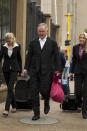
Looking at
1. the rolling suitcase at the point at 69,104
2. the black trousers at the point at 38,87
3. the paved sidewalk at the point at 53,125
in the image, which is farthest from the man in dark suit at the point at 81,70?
the black trousers at the point at 38,87

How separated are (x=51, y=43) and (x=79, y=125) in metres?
1.74

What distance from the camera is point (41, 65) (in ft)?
22.6

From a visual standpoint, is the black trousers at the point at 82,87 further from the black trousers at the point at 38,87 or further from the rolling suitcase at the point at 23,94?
the rolling suitcase at the point at 23,94

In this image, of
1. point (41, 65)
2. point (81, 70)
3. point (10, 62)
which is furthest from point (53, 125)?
point (10, 62)

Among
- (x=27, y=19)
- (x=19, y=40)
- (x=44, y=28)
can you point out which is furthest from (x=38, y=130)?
(x=27, y=19)

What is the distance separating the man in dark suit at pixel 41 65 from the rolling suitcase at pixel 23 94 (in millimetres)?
1262

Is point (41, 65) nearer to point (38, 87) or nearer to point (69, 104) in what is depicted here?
point (38, 87)

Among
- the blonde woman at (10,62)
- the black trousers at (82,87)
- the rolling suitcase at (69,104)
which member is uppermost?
the blonde woman at (10,62)

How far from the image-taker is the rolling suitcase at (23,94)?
27.0 ft

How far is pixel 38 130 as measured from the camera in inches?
237

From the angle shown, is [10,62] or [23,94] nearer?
[10,62]

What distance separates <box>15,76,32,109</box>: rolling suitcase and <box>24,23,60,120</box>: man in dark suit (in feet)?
4.14

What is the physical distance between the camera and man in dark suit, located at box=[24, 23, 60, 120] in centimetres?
689

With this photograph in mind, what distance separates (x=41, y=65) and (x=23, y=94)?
1.61 metres
